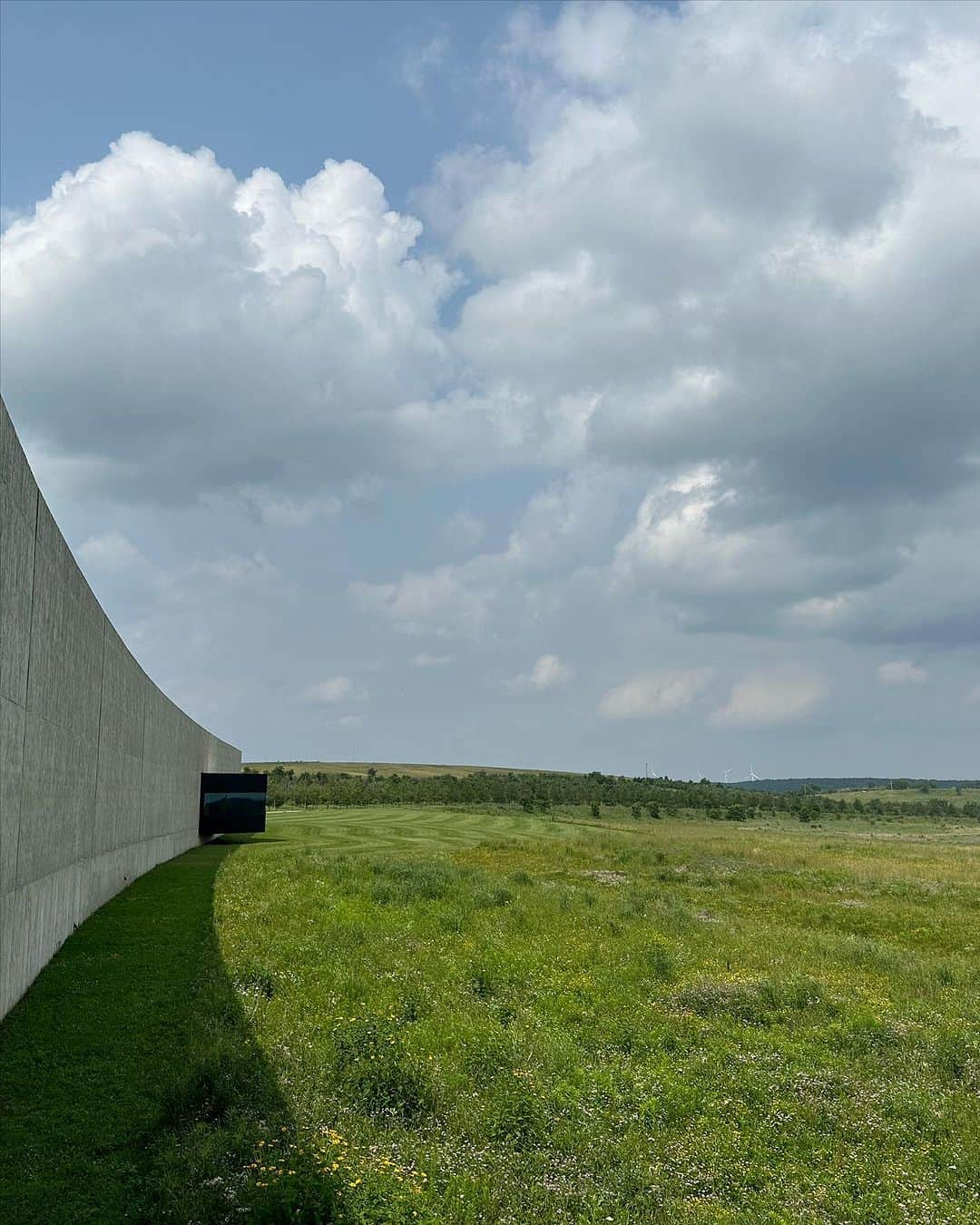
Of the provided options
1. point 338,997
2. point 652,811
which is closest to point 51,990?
point 338,997

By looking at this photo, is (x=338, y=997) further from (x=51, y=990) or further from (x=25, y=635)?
(x=25, y=635)

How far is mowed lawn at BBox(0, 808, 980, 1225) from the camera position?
8.97 metres

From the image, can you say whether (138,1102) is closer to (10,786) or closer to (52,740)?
(10,786)

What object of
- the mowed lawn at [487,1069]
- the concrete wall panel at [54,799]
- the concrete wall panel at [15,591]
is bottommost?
the mowed lawn at [487,1069]

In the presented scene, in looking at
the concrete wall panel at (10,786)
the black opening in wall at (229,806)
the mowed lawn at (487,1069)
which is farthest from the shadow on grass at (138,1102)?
the black opening in wall at (229,806)

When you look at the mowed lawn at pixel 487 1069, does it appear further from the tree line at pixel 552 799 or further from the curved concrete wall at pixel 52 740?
the tree line at pixel 552 799

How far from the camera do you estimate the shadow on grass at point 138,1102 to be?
847 centimetres

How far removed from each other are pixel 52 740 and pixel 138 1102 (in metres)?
8.10

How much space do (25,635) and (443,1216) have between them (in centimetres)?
1076

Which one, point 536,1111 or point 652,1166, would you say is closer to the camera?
point 652,1166

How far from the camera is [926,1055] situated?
1353 centimetres

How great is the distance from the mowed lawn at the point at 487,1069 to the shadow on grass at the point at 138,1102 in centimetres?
4

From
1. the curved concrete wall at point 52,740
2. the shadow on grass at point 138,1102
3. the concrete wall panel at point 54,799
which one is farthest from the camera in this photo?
the concrete wall panel at point 54,799

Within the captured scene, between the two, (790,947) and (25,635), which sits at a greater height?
(25,635)
